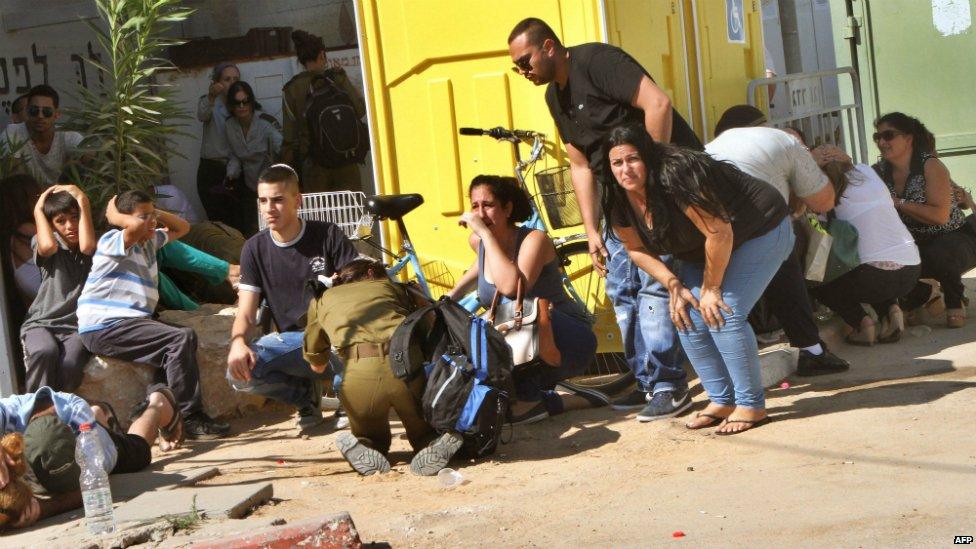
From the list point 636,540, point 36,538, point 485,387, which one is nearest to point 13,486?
point 36,538

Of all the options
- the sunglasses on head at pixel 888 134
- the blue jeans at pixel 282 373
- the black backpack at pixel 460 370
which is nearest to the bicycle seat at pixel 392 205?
the blue jeans at pixel 282 373

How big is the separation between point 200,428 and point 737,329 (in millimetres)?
3165

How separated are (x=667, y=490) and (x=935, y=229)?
3.64 metres

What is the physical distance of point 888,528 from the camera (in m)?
4.33

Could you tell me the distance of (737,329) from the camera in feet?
19.5

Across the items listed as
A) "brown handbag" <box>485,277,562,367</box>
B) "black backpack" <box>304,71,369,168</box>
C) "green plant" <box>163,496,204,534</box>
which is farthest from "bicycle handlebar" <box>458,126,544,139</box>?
"green plant" <box>163,496,204,534</box>

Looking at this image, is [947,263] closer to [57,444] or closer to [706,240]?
[706,240]

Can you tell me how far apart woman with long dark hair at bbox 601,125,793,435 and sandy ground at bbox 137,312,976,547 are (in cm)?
30

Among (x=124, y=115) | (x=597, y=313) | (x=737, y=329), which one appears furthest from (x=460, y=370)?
(x=124, y=115)

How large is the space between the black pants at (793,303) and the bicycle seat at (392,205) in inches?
79.9

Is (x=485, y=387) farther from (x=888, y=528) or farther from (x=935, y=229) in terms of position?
(x=935, y=229)

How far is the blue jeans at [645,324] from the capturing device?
6.54 m

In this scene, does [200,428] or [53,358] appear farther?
[200,428]

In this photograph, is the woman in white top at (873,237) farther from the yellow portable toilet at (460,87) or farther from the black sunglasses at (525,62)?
the black sunglasses at (525,62)
